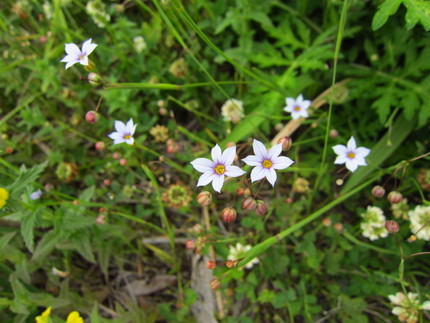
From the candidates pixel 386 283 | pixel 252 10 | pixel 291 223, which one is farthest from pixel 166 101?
pixel 386 283

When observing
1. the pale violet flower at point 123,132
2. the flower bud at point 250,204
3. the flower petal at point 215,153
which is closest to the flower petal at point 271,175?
the flower bud at point 250,204

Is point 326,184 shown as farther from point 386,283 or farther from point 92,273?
point 92,273

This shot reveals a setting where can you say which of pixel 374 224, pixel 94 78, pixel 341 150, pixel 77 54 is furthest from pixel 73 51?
pixel 374 224

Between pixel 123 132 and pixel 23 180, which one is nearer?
pixel 23 180

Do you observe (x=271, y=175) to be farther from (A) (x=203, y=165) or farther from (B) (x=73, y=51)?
(B) (x=73, y=51)

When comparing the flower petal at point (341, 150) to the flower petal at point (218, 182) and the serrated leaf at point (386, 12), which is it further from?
the flower petal at point (218, 182)
